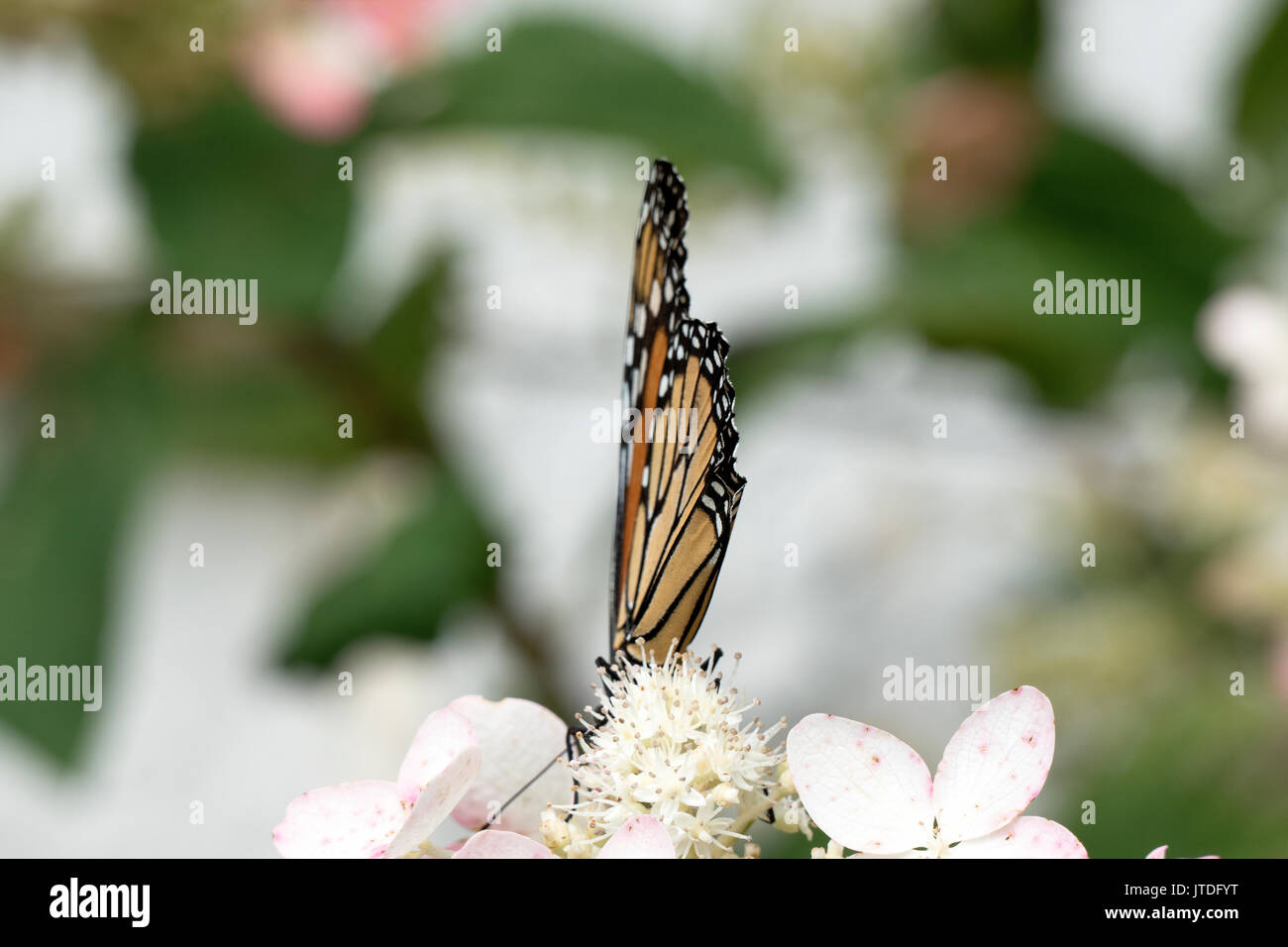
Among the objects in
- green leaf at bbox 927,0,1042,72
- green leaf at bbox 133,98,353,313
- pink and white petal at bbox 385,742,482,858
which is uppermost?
green leaf at bbox 927,0,1042,72

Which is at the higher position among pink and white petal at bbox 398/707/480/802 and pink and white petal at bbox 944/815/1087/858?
pink and white petal at bbox 398/707/480/802

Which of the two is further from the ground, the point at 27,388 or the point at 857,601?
the point at 27,388

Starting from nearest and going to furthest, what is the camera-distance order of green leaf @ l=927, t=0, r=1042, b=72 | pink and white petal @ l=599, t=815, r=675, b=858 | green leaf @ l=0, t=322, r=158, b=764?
pink and white petal @ l=599, t=815, r=675, b=858, green leaf @ l=0, t=322, r=158, b=764, green leaf @ l=927, t=0, r=1042, b=72

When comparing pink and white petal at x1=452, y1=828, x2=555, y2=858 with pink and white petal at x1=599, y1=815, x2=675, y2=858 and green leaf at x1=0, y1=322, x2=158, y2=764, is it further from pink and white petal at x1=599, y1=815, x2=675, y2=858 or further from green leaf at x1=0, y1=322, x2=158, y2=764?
green leaf at x1=0, y1=322, x2=158, y2=764

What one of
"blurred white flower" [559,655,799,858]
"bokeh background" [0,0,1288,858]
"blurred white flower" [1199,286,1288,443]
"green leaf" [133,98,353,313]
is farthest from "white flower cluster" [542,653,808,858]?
"green leaf" [133,98,353,313]

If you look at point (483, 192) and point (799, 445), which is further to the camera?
point (799, 445)

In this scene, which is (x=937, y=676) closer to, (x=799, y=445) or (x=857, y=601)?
(x=857, y=601)
